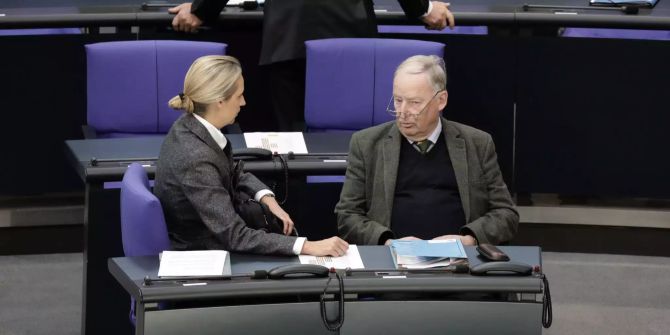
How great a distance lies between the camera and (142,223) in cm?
373

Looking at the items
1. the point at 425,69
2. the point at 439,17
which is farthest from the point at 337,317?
the point at 439,17

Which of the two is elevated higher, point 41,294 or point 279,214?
point 279,214

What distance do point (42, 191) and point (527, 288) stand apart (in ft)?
10.8

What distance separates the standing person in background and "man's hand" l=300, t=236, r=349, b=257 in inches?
79.4

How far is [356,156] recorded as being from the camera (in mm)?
4367

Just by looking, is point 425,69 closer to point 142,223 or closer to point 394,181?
point 394,181

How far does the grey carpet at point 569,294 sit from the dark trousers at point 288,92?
3.88 feet

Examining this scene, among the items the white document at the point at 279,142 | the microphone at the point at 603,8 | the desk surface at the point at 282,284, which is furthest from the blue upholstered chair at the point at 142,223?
the microphone at the point at 603,8

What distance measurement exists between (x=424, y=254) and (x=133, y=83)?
2372 millimetres

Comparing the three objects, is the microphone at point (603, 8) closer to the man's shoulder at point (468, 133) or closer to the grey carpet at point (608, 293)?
the grey carpet at point (608, 293)

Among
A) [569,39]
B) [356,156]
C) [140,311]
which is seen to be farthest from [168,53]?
[140,311]

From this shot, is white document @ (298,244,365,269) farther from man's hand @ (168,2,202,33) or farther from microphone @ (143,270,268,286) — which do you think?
man's hand @ (168,2,202,33)

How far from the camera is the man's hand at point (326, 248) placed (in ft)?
12.3

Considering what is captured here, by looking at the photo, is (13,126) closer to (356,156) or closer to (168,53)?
(168,53)
